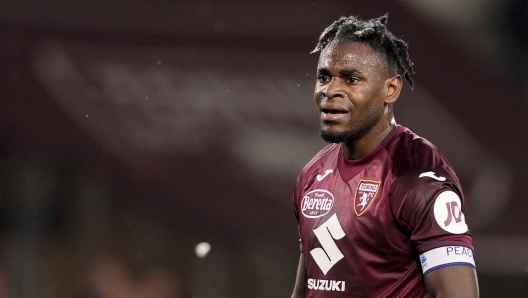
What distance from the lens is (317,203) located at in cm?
238

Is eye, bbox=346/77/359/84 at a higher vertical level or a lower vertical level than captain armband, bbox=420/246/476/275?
higher

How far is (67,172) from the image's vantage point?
16.0ft

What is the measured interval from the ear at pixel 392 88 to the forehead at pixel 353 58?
0.18 feet

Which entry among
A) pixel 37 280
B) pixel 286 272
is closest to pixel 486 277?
pixel 286 272

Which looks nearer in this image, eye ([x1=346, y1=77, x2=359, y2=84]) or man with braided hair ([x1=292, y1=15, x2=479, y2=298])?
man with braided hair ([x1=292, y1=15, x2=479, y2=298])

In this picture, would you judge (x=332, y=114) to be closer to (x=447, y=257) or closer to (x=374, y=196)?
(x=374, y=196)

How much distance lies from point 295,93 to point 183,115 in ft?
2.58

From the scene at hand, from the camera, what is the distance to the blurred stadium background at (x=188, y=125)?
4.68m

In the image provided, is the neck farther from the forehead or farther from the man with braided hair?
the forehead

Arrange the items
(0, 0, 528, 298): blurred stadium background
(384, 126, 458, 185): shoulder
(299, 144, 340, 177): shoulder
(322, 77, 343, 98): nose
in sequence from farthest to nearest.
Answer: (0, 0, 528, 298): blurred stadium background < (299, 144, 340, 177): shoulder < (322, 77, 343, 98): nose < (384, 126, 458, 185): shoulder

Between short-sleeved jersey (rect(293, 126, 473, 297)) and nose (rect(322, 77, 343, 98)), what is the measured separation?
0.23 metres

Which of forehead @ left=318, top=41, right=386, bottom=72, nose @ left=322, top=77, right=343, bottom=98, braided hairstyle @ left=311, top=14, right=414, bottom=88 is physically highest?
braided hairstyle @ left=311, top=14, right=414, bottom=88

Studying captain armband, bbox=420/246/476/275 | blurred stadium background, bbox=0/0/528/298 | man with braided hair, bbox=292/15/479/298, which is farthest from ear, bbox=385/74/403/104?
blurred stadium background, bbox=0/0/528/298

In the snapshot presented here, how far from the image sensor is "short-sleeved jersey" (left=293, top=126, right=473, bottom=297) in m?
2.00
